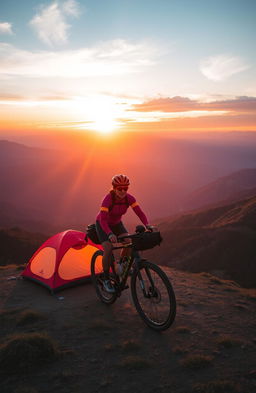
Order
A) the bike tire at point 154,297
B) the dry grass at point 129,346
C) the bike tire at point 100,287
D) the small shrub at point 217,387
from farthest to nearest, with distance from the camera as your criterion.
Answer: the bike tire at point 100,287, the bike tire at point 154,297, the dry grass at point 129,346, the small shrub at point 217,387

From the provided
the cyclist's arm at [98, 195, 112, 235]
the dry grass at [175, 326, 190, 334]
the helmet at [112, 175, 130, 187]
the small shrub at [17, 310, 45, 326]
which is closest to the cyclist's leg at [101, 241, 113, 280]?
the cyclist's arm at [98, 195, 112, 235]

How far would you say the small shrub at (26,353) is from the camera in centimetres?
491

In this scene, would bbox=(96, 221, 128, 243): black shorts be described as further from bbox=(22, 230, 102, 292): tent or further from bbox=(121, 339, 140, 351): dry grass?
bbox=(121, 339, 140, 351): dry grass

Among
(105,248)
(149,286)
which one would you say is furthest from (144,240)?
(105,248)

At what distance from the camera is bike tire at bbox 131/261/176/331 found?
5543 millimetres

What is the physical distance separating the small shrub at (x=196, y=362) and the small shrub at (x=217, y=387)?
19.9 inches

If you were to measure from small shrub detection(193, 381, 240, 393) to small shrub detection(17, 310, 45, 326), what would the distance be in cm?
401

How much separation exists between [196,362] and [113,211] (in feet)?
11.6

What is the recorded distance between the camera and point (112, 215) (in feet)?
23.2

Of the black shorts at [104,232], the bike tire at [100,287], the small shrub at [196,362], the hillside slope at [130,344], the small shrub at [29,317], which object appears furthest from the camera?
the bike tire at [100,287]

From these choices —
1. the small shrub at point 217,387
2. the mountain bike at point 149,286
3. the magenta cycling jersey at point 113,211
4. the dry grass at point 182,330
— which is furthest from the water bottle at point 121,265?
the small shrub at point 217,387

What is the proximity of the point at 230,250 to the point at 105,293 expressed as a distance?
3501cm

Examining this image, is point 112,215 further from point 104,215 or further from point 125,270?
point 125,270

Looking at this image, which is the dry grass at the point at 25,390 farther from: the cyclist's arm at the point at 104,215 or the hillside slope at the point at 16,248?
the hillside slope at the point at 16,248
